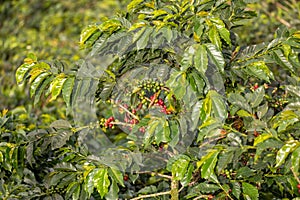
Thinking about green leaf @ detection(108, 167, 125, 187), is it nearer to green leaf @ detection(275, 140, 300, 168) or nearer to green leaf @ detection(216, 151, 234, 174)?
green leaf @ detection(216, 151, 234, 174)

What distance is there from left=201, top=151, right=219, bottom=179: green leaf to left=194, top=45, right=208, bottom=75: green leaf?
0.74ft

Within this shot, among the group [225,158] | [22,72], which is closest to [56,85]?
[22,72]

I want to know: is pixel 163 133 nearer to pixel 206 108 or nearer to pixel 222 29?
pixel 206 108

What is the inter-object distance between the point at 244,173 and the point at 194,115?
29cm

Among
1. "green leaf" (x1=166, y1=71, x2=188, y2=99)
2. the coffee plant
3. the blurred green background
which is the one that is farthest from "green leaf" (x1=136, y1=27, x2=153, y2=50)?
the blurred green background

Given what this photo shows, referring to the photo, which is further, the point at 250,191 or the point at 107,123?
the point at 107,123

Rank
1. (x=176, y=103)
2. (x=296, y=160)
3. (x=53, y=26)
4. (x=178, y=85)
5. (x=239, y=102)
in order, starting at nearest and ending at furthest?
1. (x=296, y=160)
2. (x=178, y=85)
3. (x=239, y=102)
4. (x=176, y=103)
5. (x=53, y=26)

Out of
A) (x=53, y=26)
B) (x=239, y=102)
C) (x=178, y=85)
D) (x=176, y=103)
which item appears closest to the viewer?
(x=178, y=85)

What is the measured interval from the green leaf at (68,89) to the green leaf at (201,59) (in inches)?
14.4

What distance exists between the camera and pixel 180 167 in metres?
1.29

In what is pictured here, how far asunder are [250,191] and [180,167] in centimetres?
21

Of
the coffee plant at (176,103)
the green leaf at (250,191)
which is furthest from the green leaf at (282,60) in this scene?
the green leaf at (250,191)

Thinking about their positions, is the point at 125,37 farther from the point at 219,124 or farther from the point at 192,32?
the point at 219,124

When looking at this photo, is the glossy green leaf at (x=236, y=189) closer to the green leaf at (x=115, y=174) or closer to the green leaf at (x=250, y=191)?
the green leaf at (x=250, y=191)
